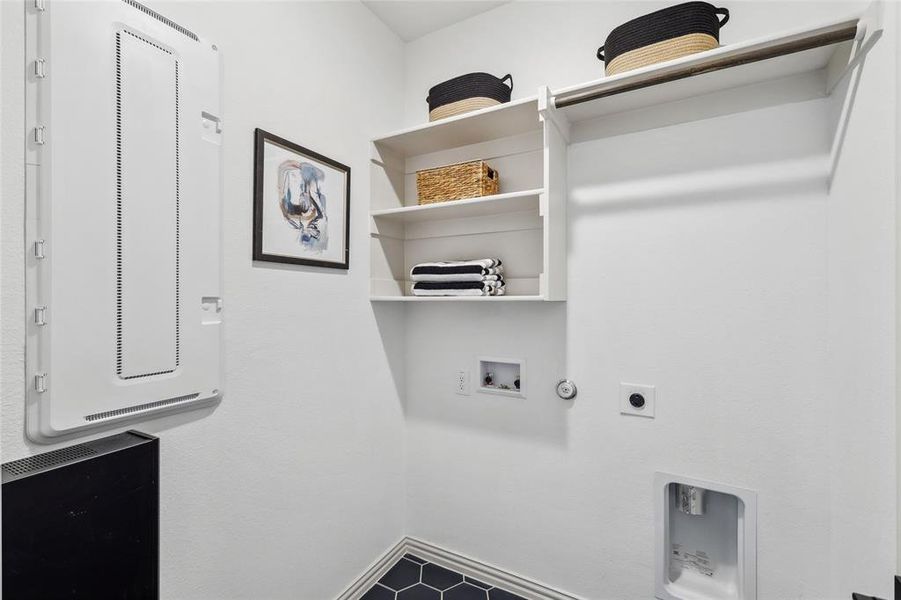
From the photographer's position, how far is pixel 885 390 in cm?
99

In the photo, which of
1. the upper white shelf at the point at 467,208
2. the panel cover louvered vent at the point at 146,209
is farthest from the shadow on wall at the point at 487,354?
the panel cover louvered vent at the point at 146,209

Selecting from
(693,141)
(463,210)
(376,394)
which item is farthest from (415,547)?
(693,141)

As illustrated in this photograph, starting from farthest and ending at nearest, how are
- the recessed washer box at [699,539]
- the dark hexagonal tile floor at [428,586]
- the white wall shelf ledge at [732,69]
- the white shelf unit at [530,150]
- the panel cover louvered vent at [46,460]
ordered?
the dark hexagonal tile floor at [428,586], the recessed washer box at [699,539], the white shelf unit at [530,150], the white wall shelf ledge at [732,69], the panel cover louvered vent at [46,460]

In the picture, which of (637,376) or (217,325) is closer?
(217,325)

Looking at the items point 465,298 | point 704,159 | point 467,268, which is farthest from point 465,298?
point 704,159

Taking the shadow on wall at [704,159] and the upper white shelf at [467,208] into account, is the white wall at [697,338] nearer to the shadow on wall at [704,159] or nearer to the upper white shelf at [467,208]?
the shadow on wall at [704,159]

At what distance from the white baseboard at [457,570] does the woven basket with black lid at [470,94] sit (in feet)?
6.26

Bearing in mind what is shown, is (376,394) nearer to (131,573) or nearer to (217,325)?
(217,325)

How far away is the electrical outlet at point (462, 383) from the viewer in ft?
6.27

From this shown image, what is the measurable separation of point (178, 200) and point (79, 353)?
435 millimetres

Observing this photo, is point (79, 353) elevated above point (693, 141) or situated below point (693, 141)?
below

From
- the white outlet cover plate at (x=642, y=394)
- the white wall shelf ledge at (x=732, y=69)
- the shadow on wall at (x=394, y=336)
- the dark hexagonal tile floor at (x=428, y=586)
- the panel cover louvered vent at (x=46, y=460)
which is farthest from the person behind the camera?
the shadow on wall at (x=394, y=336)

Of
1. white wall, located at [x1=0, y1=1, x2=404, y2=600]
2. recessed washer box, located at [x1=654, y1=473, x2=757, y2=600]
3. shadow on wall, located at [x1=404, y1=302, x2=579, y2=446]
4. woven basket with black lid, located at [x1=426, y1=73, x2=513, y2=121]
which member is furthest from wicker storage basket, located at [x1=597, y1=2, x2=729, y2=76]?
recessed washer box, located at [x1=654, y1=473, x2=757, y2=600]

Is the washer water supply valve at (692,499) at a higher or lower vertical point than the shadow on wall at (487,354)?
lower
